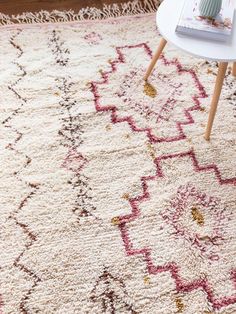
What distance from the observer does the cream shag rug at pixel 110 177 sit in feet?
3.73

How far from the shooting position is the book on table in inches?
51.5

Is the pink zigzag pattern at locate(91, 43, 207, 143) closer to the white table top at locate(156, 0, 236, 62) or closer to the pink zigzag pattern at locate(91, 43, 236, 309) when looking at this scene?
the pink zigzag pattern at locate(91, 43, 236, 309)

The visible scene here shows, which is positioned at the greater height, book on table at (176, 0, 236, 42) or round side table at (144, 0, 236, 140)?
book on table at (176, 0, 236, 42)

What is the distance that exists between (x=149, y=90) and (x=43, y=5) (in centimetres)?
72

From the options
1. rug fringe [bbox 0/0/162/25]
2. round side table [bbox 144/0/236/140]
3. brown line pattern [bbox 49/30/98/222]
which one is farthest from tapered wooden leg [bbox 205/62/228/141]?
rug fringe [bbox 0/0/162/25]

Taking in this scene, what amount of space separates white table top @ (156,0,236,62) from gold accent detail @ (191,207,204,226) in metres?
0.45

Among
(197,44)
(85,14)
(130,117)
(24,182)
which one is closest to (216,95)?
(197,44)

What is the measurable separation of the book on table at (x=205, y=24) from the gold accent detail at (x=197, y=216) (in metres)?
0.53

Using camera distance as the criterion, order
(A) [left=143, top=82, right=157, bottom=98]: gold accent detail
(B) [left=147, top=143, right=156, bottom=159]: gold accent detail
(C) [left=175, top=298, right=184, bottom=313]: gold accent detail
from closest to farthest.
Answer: (C) [left=175, top=298, right=184, bottom=313]: gold accent detail → (B) [left=147, top=143, right=156, bottom=159]: gold accent detail → (A) [left=143, top=82, right=157, bottom=98]: gold accent detail

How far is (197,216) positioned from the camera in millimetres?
1282

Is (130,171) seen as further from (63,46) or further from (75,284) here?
(63,46)

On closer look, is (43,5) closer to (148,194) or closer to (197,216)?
(148,194)

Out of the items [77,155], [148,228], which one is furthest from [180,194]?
[77,155]

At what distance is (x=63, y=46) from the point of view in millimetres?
1809
